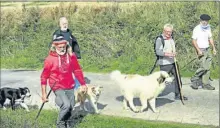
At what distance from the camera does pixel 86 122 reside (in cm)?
914

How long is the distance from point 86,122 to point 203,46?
3.88 m

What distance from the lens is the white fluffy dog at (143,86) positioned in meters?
9.77

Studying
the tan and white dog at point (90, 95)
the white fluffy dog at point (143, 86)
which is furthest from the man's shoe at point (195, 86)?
the tan and white dog at point (90, 95)

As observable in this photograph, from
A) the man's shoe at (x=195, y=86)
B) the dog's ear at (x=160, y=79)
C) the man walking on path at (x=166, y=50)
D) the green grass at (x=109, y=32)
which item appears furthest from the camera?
the green grass at (x=109, y=32)

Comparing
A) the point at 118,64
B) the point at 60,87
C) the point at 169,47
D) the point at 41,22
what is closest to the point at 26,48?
the point at 41,22

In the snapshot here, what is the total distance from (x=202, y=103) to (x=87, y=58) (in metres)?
5.66

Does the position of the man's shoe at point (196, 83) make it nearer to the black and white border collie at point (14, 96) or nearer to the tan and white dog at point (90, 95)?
the tan and white dog at point (90, 95)

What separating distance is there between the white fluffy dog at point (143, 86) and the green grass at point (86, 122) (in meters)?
0.63

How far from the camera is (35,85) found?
1319 cm

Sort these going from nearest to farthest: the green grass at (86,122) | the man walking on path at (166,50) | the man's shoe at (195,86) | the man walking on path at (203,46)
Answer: the green grass at (86,122) < the man walking on path at (166,50) < the man walking on path at (203,46) < the man's shoe at (195,86)

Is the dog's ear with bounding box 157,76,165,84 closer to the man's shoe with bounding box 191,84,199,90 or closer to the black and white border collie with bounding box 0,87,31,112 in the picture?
the man's shoe with bounding box 191,84,199,90

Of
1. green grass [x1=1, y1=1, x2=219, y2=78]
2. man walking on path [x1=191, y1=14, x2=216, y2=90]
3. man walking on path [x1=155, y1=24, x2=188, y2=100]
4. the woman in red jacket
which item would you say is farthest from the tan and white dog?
green grass [x1=1, y1=1, x2=219, y2=78]

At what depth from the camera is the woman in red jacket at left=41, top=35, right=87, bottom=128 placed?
8.33 metres

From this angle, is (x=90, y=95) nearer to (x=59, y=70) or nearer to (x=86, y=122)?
(x=86, y=122)
